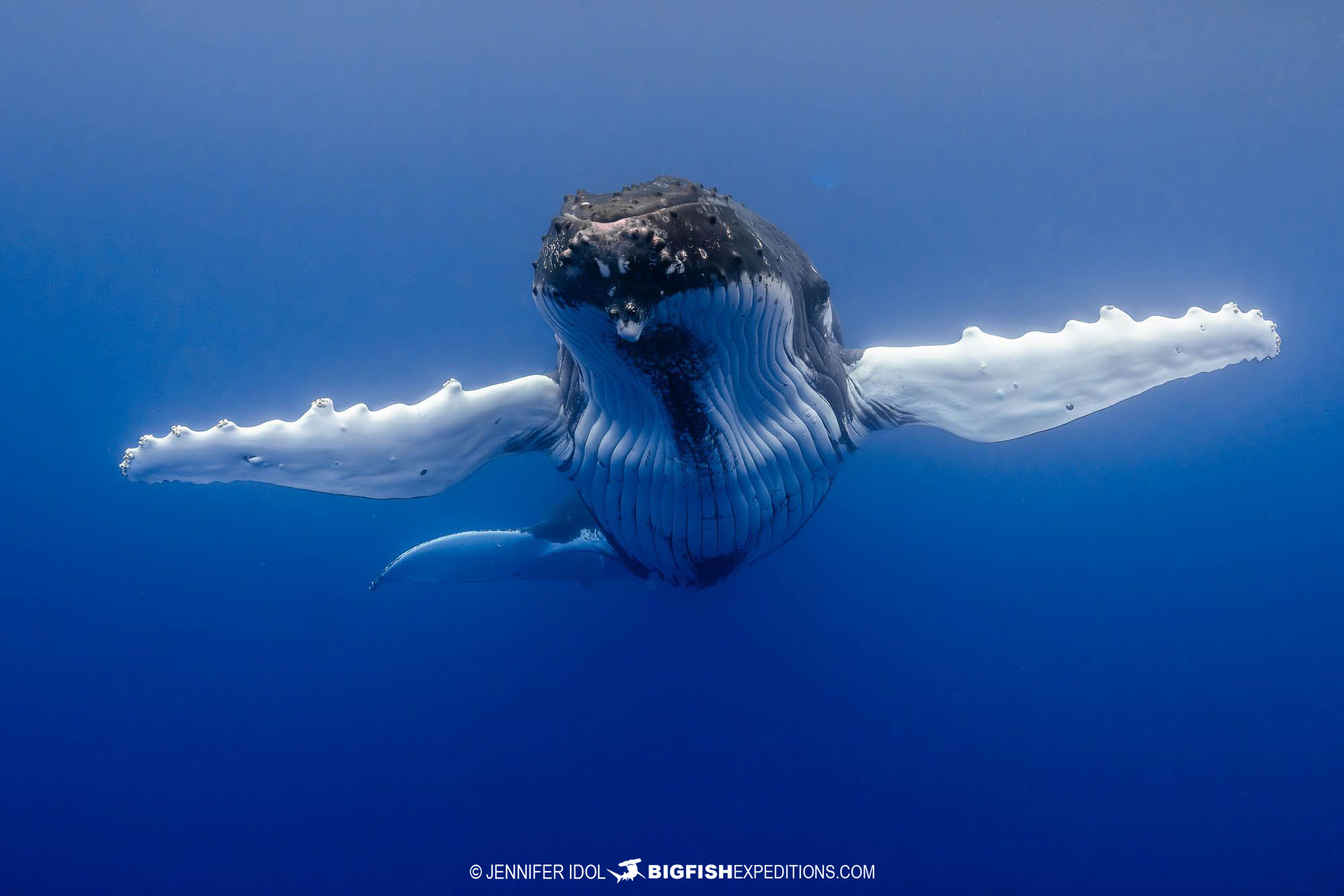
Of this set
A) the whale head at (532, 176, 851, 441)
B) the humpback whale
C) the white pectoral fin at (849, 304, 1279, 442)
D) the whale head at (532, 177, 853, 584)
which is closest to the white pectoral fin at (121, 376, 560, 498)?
the humpback whale

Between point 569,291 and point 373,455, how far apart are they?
2.70 m

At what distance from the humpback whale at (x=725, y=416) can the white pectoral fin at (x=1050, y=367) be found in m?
0.01

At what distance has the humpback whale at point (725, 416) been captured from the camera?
385cm

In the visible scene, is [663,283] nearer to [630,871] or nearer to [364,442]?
[364,442]

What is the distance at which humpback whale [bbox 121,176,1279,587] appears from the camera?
3850 millimetres

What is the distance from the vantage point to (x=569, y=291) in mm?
2963

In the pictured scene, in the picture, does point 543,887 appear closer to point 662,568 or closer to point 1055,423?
point 662,568

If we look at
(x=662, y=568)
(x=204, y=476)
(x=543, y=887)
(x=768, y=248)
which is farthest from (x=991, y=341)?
(x=543, y=887)

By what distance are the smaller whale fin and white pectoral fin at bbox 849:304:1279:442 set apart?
10.1 feet

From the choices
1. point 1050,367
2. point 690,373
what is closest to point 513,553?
point 690,373

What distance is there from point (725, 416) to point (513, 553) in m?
3.77

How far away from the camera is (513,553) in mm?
7008

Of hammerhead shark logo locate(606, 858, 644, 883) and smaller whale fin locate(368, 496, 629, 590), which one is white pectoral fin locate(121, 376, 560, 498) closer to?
smaller whale fin locate(368, 496, 629, 590)

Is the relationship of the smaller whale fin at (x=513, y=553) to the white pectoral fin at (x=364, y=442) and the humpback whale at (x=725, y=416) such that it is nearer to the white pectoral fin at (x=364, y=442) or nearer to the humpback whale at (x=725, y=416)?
the humpback whale at (x=725, y=416)
